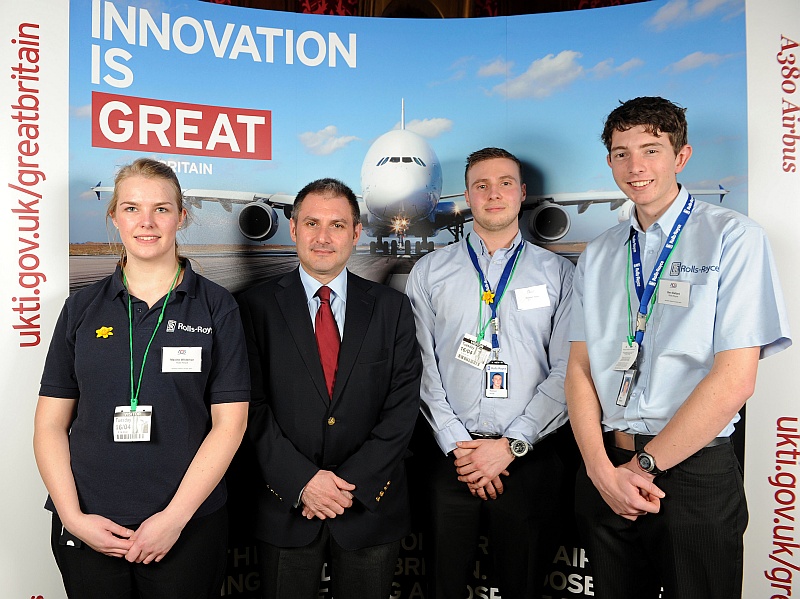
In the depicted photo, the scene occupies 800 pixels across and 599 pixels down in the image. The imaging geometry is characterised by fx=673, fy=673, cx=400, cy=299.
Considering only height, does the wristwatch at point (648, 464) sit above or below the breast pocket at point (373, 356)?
below

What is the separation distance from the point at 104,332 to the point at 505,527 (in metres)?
1.66

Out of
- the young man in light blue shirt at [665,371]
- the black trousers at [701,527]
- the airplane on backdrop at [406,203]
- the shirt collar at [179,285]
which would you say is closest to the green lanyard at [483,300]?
the young man in light blue shirt at [665,371]

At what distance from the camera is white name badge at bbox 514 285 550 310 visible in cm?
283

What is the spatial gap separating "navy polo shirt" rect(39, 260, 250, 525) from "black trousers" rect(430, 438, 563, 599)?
98 cm

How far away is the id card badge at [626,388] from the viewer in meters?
2.19

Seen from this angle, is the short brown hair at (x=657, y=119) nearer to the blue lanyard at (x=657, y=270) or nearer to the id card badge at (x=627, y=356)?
the blue lanyard at (x=657, y=270)

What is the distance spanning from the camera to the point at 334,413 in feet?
7.95

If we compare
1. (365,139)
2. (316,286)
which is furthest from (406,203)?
(316,286)

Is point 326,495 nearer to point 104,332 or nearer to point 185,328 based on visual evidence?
point 185,328

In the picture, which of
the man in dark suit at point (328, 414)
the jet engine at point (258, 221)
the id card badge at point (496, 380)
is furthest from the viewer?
the jet engine at point (258, 221)

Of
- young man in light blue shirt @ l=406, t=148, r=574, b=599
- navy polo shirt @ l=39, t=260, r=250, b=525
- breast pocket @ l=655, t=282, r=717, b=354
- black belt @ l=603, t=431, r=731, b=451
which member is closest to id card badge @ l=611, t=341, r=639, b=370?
breast pocket @ l=655, t=282, r=717, b=354

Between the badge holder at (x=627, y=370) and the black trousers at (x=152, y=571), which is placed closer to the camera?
the black trousers at (x=152, y=571)

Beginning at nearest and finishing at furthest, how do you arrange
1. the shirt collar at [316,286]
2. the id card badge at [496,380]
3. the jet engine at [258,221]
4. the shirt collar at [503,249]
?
the shirt collar at [316,286]
the id card badge at [496,380]
the shirt collar at [503,249]
the jet engine at [258,221]

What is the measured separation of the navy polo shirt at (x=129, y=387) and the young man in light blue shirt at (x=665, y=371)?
4.05ft
